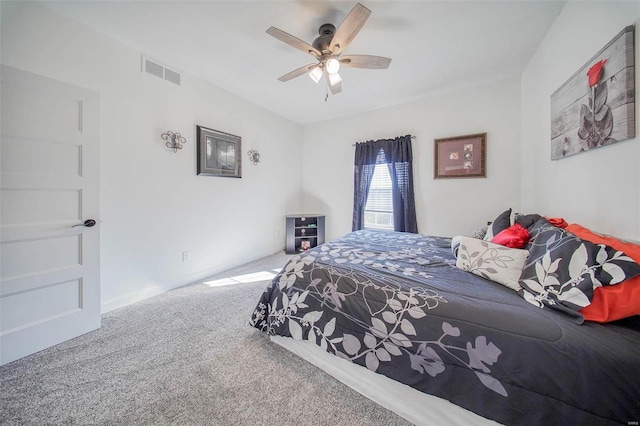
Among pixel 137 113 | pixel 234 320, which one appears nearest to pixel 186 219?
pixel 137 113

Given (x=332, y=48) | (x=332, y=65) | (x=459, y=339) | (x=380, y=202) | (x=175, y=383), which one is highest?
(x=332, y=48)

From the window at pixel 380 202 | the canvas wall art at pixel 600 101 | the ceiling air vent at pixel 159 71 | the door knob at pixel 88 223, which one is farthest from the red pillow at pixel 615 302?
the ceiling air vent at pixel 159 71

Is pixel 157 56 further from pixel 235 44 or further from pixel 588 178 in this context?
pixel 588 178

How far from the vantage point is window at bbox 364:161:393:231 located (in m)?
3.78

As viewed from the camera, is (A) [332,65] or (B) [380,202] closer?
(A) [332,65]

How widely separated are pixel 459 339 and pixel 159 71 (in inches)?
142

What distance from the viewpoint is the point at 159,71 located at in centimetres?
247

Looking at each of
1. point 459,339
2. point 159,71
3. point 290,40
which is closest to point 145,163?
point 159,71

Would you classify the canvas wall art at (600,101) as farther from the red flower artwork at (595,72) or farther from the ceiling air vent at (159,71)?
the ceiling air vent at (159,71)

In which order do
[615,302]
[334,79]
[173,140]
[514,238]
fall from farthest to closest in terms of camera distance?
[173,140] < [334,79] < [514,238] < [615,302]

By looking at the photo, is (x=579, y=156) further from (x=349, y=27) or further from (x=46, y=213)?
(x=46, y=213)

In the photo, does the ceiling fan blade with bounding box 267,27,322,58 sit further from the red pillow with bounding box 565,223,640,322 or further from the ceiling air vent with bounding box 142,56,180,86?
the red pillow with bounding box 565,223,640,322

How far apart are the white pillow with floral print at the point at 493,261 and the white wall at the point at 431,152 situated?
1.91 m

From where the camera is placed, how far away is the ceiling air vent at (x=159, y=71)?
237 centimetres
